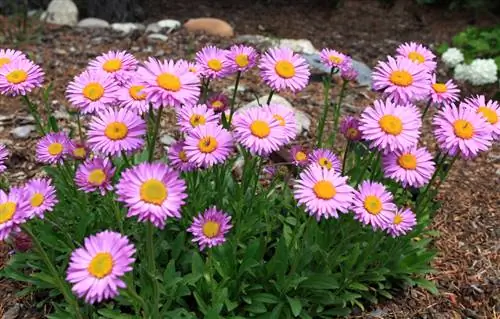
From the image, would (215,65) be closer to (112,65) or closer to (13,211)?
(112,65)

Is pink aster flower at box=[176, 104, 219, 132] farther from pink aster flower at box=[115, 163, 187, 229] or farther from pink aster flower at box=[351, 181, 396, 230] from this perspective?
pink aster flower at box=[351, 181, 396, 230]

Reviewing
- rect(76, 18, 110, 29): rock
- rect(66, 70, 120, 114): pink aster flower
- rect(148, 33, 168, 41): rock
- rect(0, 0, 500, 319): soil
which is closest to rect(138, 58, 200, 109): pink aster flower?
rect(66, 70, 120, 114): pink aster flower

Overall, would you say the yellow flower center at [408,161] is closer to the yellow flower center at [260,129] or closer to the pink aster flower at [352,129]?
the pink aster flower at [352,129]

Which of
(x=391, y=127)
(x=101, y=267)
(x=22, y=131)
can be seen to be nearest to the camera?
(x=101, y=267)

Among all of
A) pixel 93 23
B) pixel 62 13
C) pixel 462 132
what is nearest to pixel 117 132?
pixel 462 132

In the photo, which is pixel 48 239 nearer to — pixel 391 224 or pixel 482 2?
pixel 391 224
